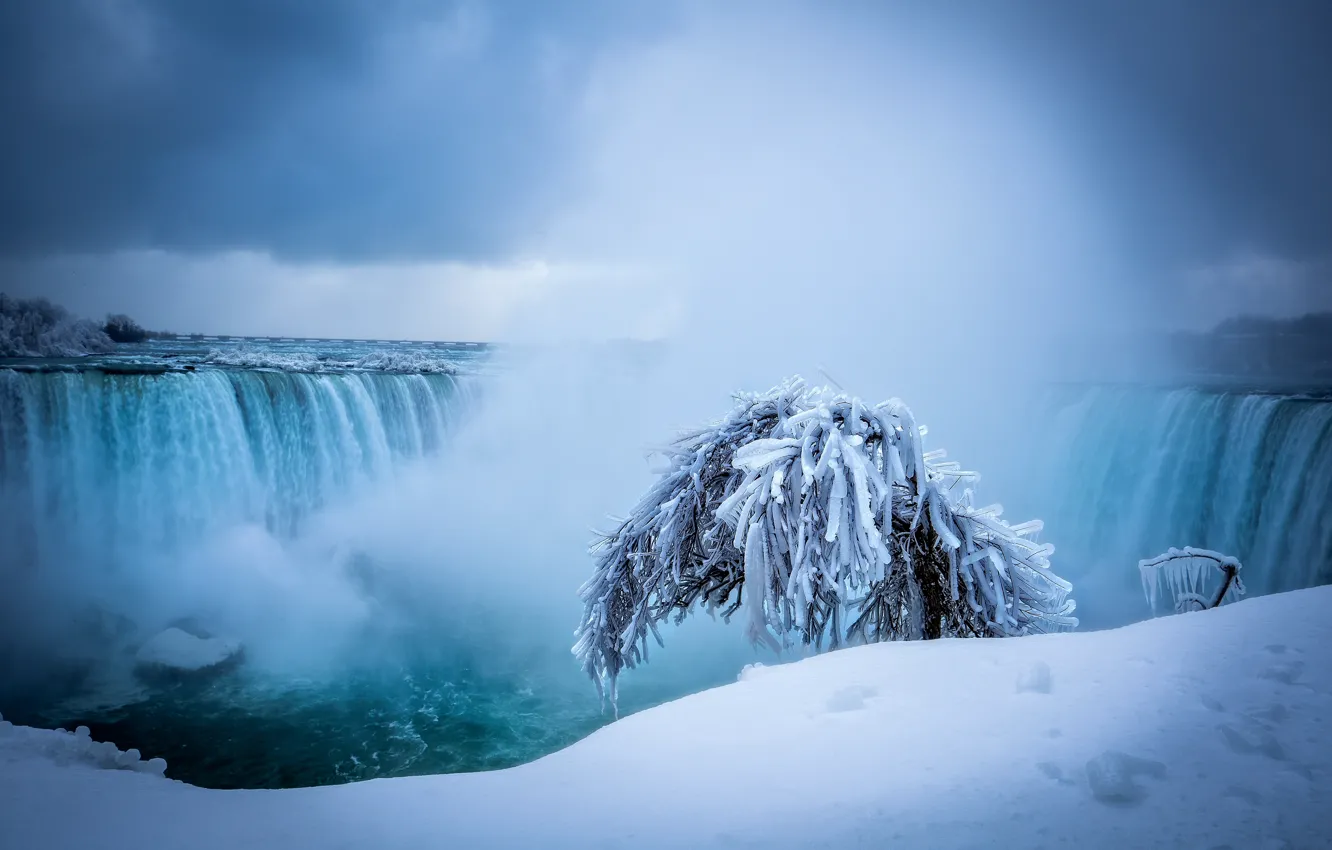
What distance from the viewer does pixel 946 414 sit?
133ft

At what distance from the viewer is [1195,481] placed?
18.8 metres

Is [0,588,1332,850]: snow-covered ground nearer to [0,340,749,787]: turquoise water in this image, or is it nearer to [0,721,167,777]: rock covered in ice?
[0,721,167,777]: rock covered in ice

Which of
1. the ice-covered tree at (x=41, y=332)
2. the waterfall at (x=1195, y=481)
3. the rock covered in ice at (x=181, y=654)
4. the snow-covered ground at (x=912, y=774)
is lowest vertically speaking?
the rock covered in ice at (x=181, y=654)

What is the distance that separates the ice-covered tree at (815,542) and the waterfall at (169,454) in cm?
1745

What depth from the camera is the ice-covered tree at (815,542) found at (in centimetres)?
444

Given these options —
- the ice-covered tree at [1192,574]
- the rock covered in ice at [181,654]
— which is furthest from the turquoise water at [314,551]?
the ice-covered tree at [1192,574]

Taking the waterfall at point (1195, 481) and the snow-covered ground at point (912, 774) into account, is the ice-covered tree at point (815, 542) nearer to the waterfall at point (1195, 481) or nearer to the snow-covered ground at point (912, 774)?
the snow-covered ground at point (912, 774)

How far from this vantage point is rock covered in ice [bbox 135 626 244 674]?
16.6m

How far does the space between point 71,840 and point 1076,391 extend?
3286 centimetres

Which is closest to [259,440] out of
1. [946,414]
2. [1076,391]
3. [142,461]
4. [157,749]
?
[142,461]

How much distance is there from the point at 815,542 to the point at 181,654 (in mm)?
19051

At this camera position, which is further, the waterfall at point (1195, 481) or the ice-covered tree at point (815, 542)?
the waterfall at point (1195, 481)

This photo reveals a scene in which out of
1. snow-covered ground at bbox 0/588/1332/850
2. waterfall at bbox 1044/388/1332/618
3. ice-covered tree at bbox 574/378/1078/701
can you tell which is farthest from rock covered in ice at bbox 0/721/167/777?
waterfall at bbox 1044/388/1332/618

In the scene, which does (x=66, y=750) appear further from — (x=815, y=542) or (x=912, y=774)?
(x=815, y=542)
